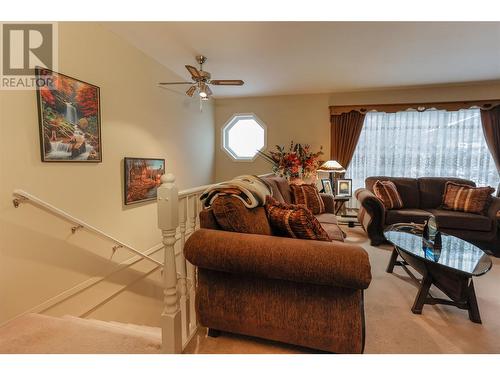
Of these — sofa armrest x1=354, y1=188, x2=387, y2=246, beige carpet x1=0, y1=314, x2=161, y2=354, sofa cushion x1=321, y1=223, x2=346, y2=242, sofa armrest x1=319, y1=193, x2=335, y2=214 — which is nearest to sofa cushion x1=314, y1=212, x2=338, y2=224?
sofa cushion x1=321, y1=223, x2=346, y2=242

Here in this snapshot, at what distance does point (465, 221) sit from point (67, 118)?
4446mm

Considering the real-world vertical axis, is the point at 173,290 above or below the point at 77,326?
above

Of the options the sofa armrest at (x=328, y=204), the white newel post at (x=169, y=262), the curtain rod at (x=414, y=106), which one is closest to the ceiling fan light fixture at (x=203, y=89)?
the white newel post at (x=169, y=262)

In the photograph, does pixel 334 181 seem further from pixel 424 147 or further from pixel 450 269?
pixel 450 269

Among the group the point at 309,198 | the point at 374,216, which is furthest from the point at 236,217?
the point at 374,216

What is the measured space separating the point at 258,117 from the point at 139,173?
287 cm

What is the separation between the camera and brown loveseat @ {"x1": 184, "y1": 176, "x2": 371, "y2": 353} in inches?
48.3

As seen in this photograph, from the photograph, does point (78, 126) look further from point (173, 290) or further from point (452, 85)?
point (452, 85)

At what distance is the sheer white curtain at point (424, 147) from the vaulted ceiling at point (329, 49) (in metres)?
0.64

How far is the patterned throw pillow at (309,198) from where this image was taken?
331 centimetres
